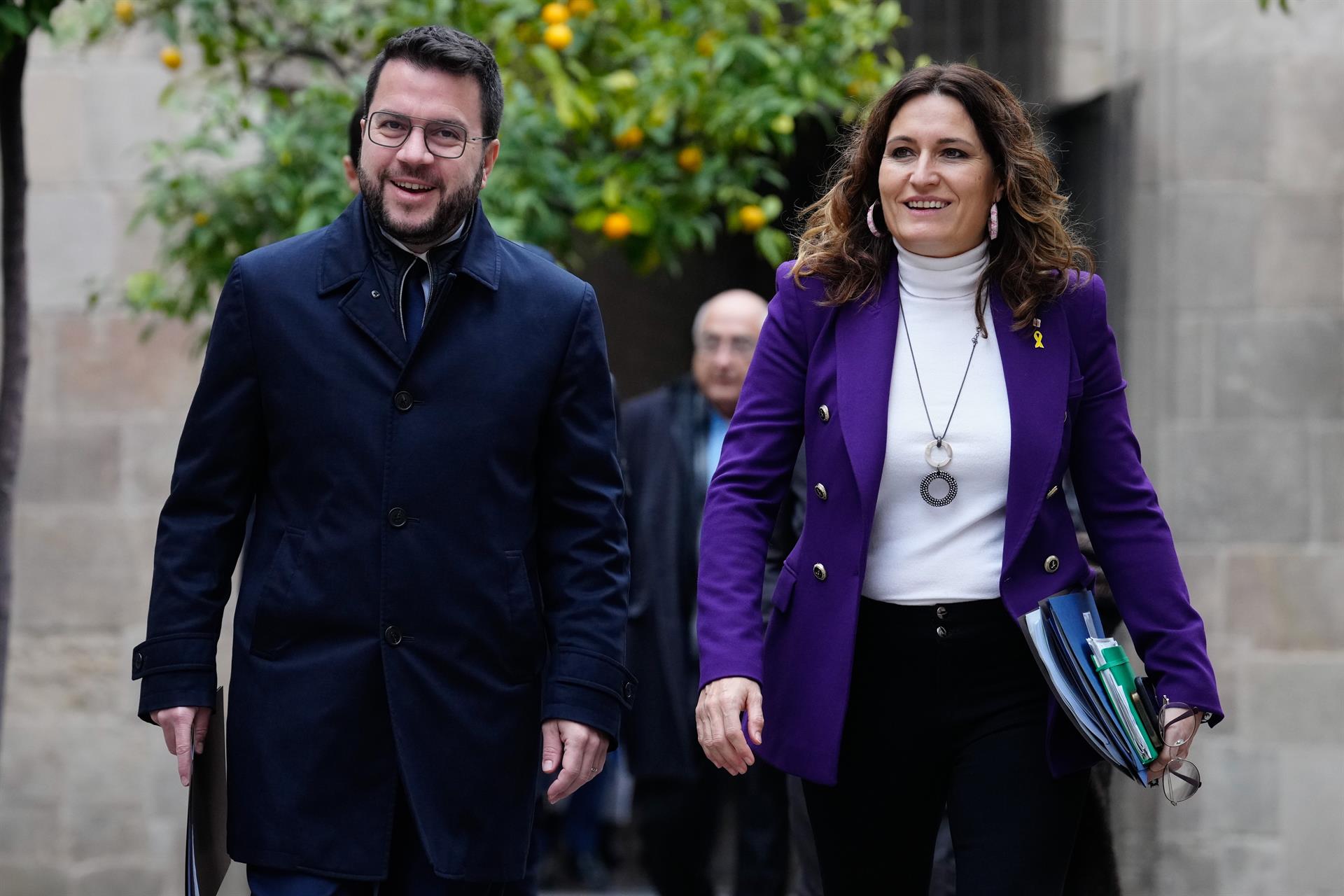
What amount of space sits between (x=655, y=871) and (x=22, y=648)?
116 inches

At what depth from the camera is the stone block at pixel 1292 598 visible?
714 centimetres

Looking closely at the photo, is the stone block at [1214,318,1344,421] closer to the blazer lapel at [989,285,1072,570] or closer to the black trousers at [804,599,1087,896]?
the blazer lapel at [989,285,1072,570]

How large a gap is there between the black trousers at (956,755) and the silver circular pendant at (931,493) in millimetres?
191

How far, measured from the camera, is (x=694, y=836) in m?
6.06

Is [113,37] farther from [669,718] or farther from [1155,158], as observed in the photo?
[1155,158]

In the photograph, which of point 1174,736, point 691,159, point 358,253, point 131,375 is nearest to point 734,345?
point 691,159

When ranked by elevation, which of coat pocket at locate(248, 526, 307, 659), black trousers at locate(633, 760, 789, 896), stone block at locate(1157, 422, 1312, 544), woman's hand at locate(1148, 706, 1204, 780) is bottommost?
black trousers at locate(633, 760, 789, 896)

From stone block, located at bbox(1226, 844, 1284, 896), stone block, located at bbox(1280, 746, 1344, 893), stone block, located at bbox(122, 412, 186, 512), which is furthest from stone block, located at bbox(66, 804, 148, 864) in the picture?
stone block, located at bbox(1280, 746, 1344, 893)

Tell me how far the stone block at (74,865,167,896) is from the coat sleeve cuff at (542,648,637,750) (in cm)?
462

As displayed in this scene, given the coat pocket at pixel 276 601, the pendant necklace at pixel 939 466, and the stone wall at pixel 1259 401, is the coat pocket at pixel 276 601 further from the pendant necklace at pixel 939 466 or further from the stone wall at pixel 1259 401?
the stone wall at pixel 1259 401

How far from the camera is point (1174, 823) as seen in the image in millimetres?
7254

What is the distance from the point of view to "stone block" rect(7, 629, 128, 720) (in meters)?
7.44

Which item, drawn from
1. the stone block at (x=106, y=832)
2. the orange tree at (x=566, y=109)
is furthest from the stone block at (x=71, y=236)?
the stone block at (x=106, y=832)

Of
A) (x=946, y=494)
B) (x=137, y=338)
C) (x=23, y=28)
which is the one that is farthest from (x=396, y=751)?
(x=137, y=338)
